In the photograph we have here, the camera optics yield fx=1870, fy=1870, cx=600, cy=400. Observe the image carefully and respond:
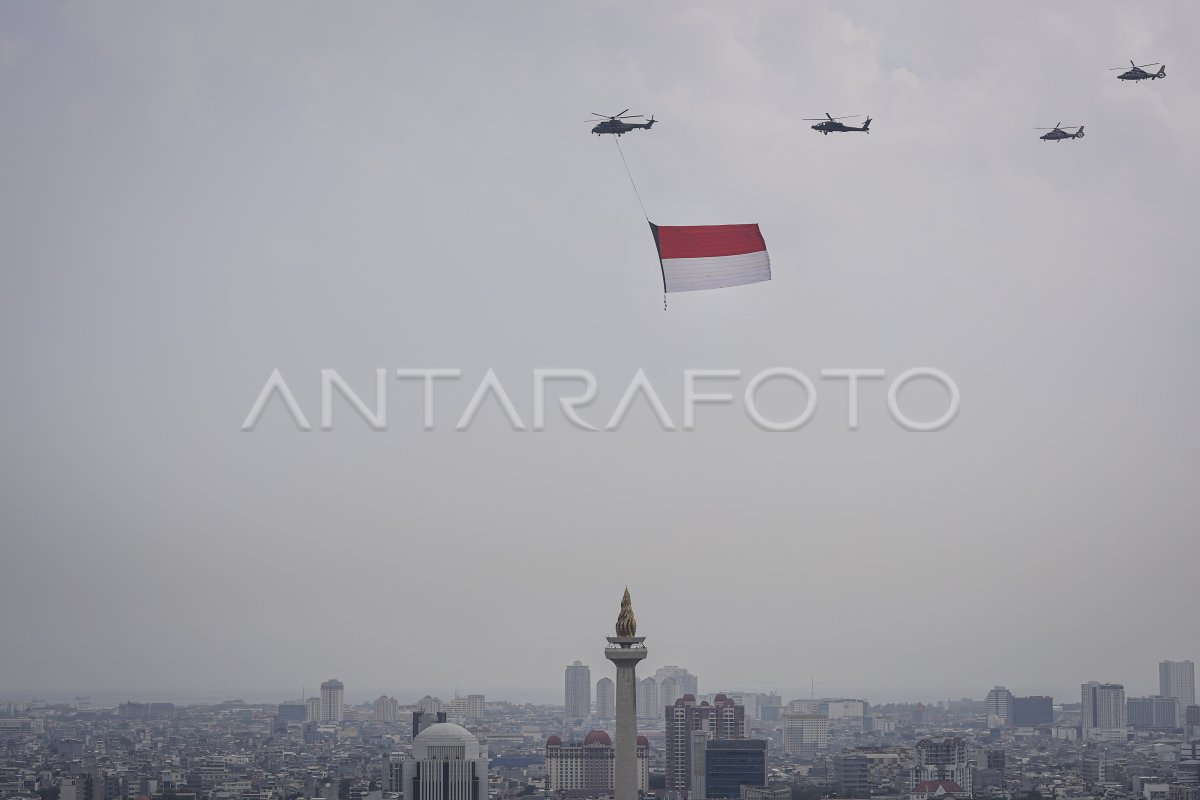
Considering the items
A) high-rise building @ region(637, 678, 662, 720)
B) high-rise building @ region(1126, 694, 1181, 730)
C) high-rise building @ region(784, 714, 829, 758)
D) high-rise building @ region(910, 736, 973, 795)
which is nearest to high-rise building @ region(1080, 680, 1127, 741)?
high-rise building @ region(1126, 694, 1181, 730)

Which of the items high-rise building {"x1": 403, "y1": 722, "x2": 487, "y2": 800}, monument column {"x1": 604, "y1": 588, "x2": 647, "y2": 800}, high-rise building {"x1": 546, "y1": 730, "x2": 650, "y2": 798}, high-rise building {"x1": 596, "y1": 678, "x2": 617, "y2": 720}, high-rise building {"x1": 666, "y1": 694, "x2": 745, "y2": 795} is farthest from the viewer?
high-rise building {"x1": 596, "y1": 678, "x2": 617, "y2": 720}

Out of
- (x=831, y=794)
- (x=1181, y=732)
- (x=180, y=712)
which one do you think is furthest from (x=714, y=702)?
(x=1181, y=732)

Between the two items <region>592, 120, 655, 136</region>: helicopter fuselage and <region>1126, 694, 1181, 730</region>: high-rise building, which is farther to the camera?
<region>1126, 694, 1181, 730</region>: high-rise building

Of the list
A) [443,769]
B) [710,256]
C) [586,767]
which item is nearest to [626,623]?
[710,256]

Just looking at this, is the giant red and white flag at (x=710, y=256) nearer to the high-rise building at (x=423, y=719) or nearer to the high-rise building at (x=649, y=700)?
the high-rise building at (x=423, y=719)

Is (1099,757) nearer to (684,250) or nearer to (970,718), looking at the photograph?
(970,718)

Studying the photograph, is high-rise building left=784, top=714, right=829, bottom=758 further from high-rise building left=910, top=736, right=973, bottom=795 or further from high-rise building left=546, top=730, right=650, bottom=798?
high-rise building left=546, top=730, right=650, bottom=798
